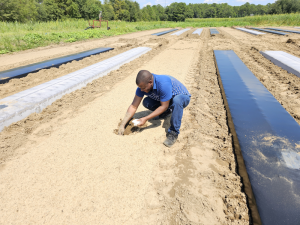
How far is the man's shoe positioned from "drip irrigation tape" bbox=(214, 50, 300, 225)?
0.98m

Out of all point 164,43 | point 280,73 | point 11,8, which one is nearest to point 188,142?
point 280,73

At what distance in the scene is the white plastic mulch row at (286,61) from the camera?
244 inches

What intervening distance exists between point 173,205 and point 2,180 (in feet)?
7.54

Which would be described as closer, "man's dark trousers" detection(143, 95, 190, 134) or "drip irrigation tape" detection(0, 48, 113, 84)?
"man's dark trousers" detection(143, 95, 190, 134)

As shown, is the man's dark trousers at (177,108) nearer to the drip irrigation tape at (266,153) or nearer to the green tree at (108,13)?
the drip irrigation tape at (266,153)

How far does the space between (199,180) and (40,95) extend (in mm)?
4203

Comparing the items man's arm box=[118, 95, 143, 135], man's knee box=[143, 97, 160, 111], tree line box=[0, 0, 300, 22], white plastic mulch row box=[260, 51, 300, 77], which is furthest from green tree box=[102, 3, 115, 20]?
man's arm box=[118, 95, 143, 135]

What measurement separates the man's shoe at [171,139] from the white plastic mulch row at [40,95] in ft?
10.3

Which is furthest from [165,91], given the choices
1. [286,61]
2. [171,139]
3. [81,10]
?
[81,10]

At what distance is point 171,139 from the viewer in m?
3.06

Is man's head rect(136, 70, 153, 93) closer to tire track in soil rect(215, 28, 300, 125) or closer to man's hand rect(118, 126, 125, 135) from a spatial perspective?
→ man's hand rect(118, 126, 125, 135)

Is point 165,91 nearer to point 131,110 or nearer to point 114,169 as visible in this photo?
point 131,110

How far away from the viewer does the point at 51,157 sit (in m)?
2.77

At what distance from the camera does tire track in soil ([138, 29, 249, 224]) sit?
6.34 feet
